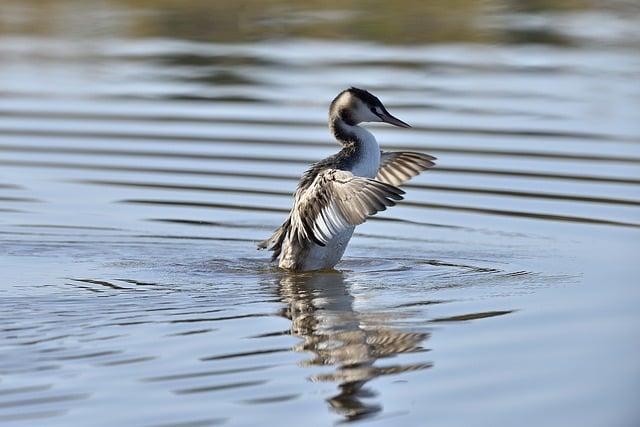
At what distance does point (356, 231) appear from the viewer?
37.5ft

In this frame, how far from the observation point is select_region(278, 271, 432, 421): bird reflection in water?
696 cm

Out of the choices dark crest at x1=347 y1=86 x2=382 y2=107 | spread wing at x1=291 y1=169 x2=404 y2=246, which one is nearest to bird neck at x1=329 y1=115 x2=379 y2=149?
dark crest at x1=347 y1=86 x2=382 y2=107

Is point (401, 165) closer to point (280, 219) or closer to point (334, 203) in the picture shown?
point (280, 219)

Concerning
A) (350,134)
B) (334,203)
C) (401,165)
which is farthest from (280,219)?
(334,203)

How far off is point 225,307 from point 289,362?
1297mm

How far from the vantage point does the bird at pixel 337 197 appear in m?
9.51

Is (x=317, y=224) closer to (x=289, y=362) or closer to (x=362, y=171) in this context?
(x=362, y=171)

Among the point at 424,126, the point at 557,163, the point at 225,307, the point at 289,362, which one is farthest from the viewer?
the point at 424,126

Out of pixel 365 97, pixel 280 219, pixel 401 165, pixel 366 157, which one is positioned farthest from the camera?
pixel 280 219

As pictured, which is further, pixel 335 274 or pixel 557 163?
pixel 557 163

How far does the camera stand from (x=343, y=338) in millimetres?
8078

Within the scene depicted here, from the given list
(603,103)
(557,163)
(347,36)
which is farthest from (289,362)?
(347,36)

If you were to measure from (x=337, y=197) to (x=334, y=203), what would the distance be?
5 cm

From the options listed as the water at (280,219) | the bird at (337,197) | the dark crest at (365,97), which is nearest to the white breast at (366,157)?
the bird at (337,197)
